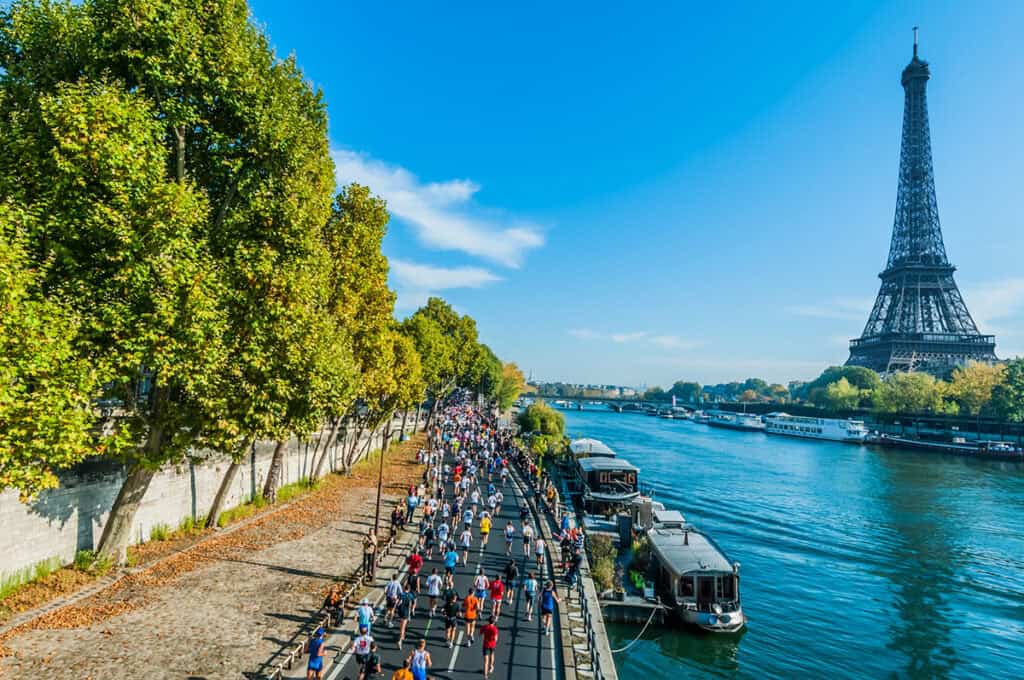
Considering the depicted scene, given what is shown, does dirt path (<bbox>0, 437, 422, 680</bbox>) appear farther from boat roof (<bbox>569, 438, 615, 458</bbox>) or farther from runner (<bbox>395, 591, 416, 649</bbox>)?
boat roof (<bbox>569, 438, 615, 458</bbox>)

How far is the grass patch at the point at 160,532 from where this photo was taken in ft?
72.0

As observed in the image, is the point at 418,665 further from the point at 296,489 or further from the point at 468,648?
the point at 296,489

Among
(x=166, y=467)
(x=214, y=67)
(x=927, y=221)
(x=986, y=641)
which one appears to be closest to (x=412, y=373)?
(x=166, y=467)

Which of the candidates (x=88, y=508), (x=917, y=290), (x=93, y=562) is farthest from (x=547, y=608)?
(x=917, y=290)

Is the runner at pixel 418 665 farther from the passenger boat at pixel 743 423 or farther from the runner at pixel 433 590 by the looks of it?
the passenger boat at pixel 743 423

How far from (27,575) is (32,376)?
322 inches

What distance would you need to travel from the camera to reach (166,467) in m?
22.2

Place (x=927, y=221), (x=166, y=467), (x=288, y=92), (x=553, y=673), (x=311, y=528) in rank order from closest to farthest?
(x=553, y=673), (x=288, y=92), (x=166, y=467), (x=311, y=528), (x=927, y=221)

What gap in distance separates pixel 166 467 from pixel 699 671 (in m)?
23.3

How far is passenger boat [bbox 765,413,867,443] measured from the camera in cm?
10469

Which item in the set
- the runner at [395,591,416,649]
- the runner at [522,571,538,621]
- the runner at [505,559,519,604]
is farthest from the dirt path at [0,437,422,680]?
the runner at [522,571,538,621]

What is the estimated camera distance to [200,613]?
1634cm

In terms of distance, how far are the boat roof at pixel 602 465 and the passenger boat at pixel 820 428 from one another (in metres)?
83.4

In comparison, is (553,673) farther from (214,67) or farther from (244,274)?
(214,67)
